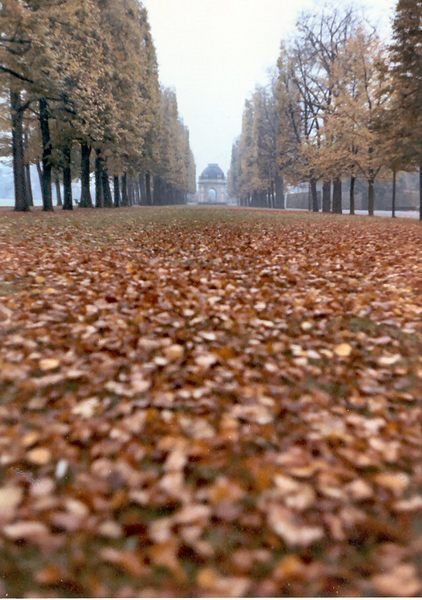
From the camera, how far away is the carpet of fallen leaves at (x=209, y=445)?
4.95ft

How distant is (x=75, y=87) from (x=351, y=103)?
51.6 ft

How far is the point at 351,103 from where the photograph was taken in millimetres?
22562

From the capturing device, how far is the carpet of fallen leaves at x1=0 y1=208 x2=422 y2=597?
4.95 ft

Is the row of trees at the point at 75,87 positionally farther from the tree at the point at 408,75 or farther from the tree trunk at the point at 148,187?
the tree at the point at 408,75

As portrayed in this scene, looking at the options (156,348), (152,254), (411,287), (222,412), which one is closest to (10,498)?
(222,412)

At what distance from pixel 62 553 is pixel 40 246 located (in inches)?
318

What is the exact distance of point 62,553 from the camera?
1.54 meters

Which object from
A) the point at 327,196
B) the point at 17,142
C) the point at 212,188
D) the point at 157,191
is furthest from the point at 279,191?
the point at 212,188

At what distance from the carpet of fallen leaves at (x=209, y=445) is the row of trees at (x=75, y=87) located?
13.9m

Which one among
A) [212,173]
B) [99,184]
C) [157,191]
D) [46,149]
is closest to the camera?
[46,149]

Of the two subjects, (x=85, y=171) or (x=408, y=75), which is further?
(x=85, y=171)

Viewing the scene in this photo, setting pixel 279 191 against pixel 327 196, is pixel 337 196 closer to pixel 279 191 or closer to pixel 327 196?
pixel 327 196

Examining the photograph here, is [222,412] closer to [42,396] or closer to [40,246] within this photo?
[42,396]

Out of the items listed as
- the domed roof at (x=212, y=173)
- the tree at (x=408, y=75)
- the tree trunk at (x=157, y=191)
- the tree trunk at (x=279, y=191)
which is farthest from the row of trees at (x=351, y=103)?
the domed roof at (x=212, y=173)
